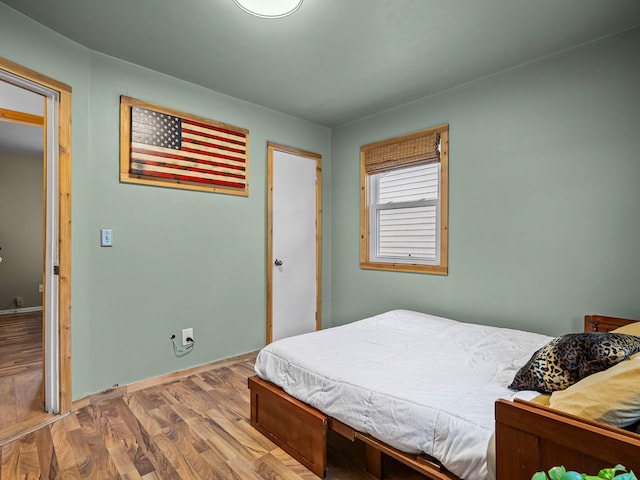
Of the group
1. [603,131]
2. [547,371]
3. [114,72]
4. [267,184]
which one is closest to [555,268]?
[603,131]

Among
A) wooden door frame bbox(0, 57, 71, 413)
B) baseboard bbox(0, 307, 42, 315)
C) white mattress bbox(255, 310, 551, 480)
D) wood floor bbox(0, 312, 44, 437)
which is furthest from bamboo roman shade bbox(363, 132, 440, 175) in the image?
baseboard bbox(0, 307, 42, 315)

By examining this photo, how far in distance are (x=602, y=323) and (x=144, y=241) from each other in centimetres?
324

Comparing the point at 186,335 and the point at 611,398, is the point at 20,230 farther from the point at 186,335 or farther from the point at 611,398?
the point at 611,398

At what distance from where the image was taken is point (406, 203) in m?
3.38

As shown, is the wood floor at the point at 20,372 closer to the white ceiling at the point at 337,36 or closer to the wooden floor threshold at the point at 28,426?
the wooden floor threshold at the point at 28,426

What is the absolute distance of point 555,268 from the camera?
8.04ft

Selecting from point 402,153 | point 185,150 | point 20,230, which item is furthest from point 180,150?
point 20,230

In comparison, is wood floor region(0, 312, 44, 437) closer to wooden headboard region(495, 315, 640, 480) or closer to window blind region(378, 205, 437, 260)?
wooden headboard region(495, 315, 640, 480)

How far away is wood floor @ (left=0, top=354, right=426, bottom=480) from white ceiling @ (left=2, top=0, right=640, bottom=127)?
2451 millimetres

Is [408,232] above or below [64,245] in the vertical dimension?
above

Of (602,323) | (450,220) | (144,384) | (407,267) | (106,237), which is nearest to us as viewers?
(602,323)

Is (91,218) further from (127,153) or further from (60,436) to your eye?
(60,436)

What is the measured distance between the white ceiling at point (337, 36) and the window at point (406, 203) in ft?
1.91

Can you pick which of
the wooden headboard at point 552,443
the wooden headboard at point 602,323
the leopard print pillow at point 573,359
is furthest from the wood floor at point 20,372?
the wooden headboard at point 602,323
